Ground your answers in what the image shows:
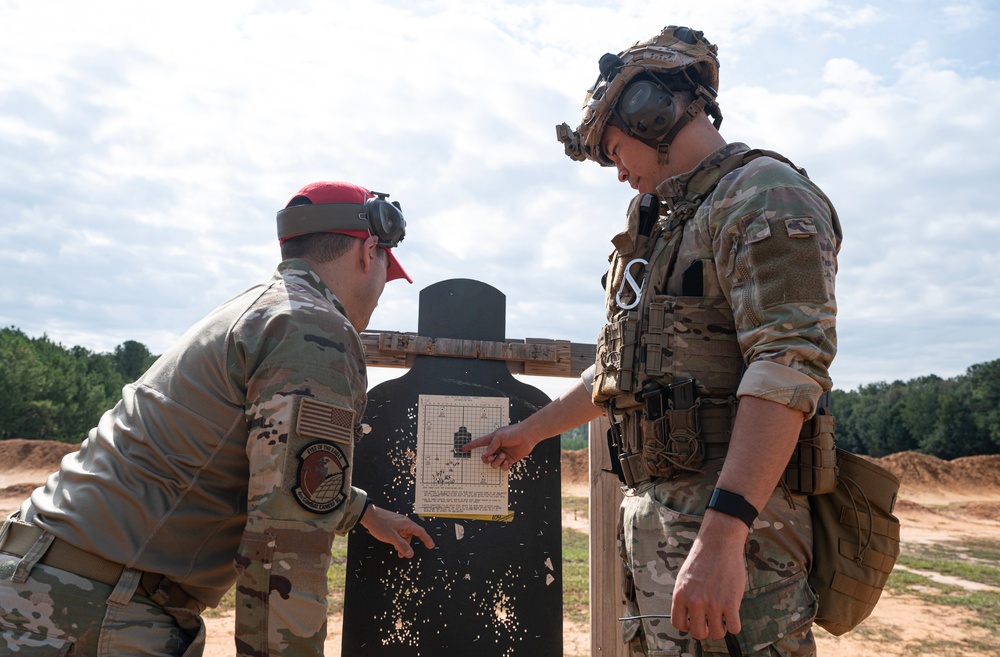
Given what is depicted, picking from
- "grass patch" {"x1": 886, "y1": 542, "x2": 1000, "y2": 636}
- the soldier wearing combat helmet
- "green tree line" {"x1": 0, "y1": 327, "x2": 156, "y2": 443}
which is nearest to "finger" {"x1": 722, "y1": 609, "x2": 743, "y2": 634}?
the soldier wearing combat helmet

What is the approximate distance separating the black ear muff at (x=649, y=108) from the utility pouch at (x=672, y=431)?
0.91m

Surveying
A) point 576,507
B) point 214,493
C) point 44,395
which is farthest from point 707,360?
point 44,395

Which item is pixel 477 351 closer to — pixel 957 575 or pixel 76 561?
pixel 76 561

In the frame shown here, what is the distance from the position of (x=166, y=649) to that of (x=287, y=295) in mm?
1075

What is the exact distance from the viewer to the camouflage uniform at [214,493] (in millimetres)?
A: 1879

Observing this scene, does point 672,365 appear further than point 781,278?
Yes

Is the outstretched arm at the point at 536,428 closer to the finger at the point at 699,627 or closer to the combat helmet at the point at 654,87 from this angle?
the combat helmet at the point at 654,87

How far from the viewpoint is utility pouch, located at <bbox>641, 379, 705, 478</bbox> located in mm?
1995

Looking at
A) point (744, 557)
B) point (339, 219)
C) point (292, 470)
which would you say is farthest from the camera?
point (339, 219)

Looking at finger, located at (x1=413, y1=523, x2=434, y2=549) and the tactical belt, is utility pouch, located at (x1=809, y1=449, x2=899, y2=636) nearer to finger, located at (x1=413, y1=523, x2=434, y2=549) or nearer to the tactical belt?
finger, located at (x1=413, y1=523, x2=434, y2=549)

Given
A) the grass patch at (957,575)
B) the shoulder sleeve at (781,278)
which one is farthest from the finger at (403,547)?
the grass patch at (957,575)

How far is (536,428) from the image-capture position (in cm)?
320

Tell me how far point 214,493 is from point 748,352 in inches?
63.8

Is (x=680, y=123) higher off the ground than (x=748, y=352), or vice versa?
(x=680, y=123)
